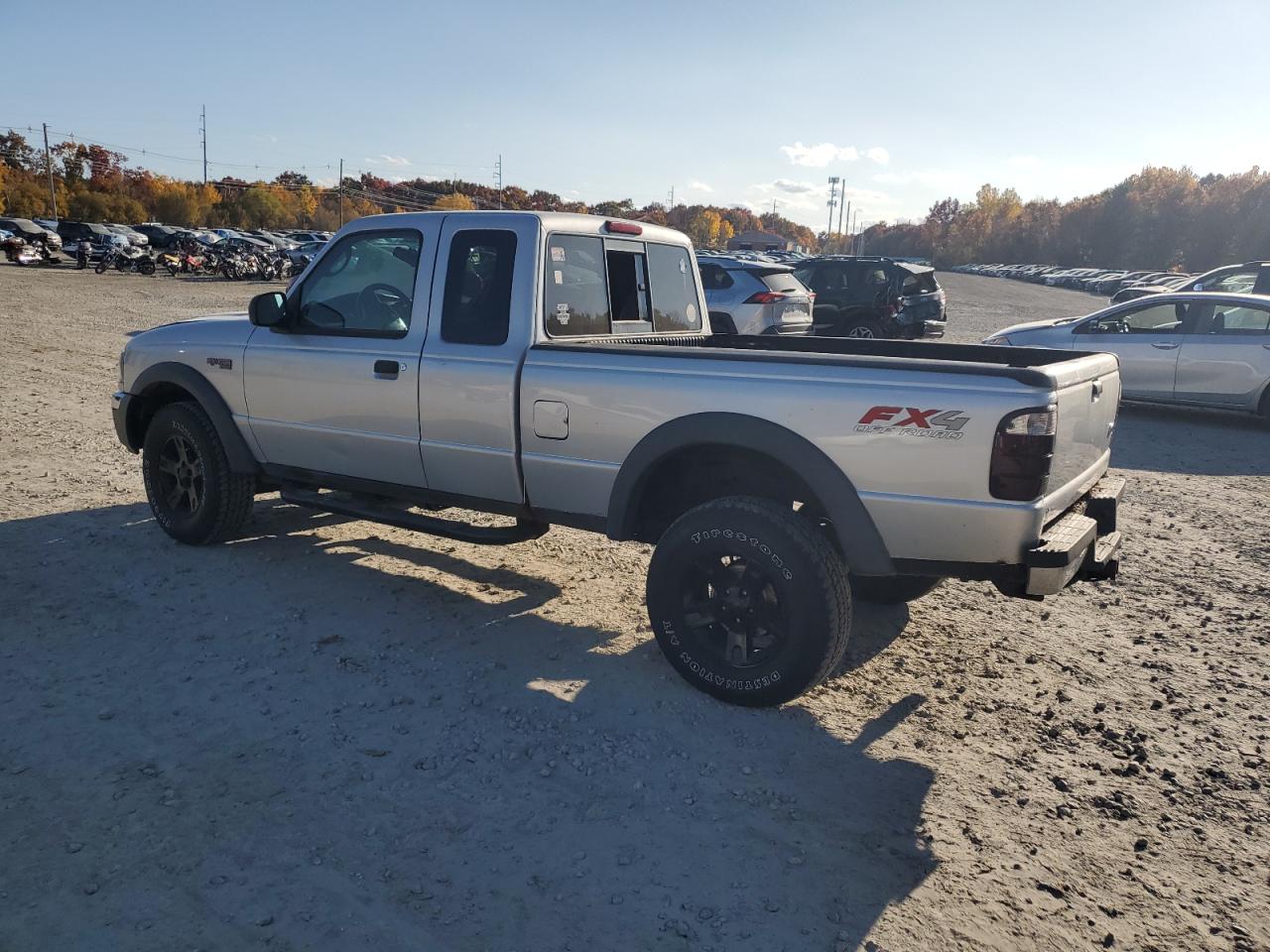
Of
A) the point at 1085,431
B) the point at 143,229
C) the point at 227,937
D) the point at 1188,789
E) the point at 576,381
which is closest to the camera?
the point at 227,937

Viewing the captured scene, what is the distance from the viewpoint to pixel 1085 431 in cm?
391

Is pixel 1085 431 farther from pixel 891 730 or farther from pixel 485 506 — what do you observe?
pixel 485 506

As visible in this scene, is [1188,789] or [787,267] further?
[787,267]

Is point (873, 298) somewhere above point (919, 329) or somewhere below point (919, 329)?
above

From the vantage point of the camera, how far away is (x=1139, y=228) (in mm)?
105438

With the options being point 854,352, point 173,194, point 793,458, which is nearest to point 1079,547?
point 793,458

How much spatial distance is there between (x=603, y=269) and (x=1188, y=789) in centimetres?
356

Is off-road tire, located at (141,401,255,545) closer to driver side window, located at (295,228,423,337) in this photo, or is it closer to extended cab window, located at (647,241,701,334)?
driver side window, located at (295,228,423,337)

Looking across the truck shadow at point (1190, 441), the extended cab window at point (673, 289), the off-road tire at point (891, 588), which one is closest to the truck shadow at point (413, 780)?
the off-road tire at point (891, 588)

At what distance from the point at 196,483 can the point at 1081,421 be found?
4894mm

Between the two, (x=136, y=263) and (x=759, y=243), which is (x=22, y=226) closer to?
(x=136, y=263)

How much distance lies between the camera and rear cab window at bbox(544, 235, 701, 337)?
4.73m

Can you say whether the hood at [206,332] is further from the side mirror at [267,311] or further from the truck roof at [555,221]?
the truck roof at [555,221]

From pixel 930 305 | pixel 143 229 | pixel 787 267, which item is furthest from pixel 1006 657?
pixel 143 229
